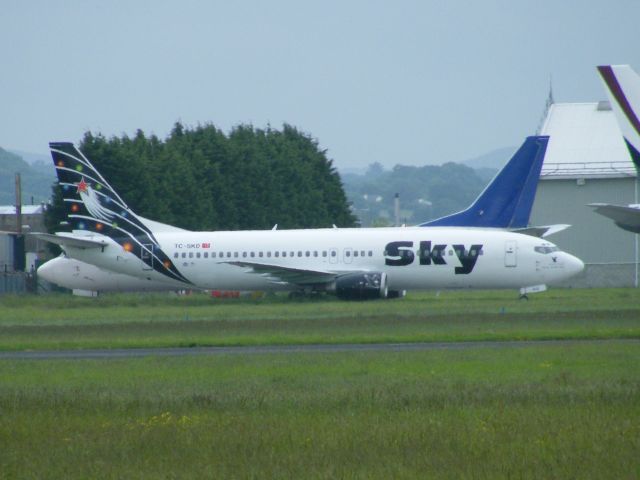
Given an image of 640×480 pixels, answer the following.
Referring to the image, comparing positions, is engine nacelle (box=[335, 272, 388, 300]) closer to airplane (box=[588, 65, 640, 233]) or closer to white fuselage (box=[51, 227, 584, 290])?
white fuselage (box=[51, 227, 584, 290])

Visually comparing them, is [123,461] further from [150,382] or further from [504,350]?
[504,350]

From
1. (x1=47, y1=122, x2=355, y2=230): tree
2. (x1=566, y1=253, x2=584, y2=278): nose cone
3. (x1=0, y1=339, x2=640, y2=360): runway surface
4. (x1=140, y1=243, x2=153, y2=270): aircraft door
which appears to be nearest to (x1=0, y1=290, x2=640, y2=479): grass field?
(x1=0, y1=339, x2=640, y2=360): runway surface

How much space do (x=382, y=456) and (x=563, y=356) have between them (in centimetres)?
1134

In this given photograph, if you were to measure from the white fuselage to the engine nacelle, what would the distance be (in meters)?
1.09

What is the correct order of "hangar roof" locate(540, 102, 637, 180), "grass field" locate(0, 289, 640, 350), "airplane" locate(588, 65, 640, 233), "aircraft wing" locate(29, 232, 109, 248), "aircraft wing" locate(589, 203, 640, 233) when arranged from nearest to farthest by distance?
"airplane" locate(588, 65, 640, 233) → "grass field" locate(0, 289, 640, 350) → "aircraft wing" locate(589, 203, 640, 233) → "aircraft wing" locate(29, 232, 109, 248) → "hangar roof" locate(540, 102, 637, 180)

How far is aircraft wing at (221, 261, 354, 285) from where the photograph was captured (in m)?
50.2

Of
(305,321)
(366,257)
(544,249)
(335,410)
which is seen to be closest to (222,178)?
(366,257)

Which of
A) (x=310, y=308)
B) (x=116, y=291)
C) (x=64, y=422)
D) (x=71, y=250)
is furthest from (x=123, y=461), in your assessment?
(x=116, y=291)

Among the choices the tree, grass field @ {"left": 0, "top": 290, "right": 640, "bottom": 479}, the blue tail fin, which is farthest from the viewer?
the tree

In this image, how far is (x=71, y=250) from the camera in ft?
171

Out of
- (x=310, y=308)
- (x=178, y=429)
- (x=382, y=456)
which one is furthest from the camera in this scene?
(x=310, y=308)

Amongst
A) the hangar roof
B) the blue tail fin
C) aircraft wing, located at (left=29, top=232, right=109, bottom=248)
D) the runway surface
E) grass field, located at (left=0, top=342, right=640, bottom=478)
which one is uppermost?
the hangar roof

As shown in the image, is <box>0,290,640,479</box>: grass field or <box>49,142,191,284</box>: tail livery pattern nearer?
<box>0,290,640,479</box>: grass field

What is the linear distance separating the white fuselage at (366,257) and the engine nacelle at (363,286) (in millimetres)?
1090
